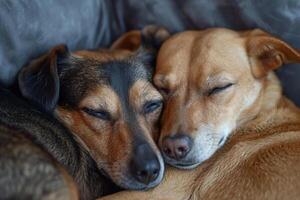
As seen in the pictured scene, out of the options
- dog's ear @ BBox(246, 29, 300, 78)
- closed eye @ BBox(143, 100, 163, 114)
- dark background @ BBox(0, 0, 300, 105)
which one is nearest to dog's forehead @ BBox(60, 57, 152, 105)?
closed eye @ BBox(143, 100, 163, 114)

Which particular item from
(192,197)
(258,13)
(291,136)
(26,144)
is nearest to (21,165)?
(26,144)

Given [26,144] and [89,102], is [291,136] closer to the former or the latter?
[89,102]

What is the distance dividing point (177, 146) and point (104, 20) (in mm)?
991

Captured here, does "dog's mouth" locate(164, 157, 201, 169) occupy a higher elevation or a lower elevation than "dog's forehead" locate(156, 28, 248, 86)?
lower

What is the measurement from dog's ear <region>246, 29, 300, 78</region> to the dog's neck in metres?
0.08

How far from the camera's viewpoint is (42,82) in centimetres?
239

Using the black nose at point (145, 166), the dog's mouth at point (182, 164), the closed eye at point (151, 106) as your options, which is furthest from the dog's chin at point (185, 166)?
the closed eye at point (151, 106)

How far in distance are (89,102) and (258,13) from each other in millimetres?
911

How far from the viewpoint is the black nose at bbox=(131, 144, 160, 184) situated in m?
2.23

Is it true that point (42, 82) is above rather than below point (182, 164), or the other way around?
above

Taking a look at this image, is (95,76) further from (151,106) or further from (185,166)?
(185,166)

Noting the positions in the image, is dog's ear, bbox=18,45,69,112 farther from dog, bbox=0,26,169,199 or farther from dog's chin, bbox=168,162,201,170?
dog's chin, bbox=168,162,201,170

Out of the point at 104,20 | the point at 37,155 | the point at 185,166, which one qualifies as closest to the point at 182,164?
the point at 185,166

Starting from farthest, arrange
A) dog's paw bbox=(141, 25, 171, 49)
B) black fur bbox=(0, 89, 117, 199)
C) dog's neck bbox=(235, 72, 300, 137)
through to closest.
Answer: dog's paw bbox=(141, 25, 171, 49), dog's neck bbox=(235, 72, 300, 137), black fur bbox=(0, 89, 117, 199)
